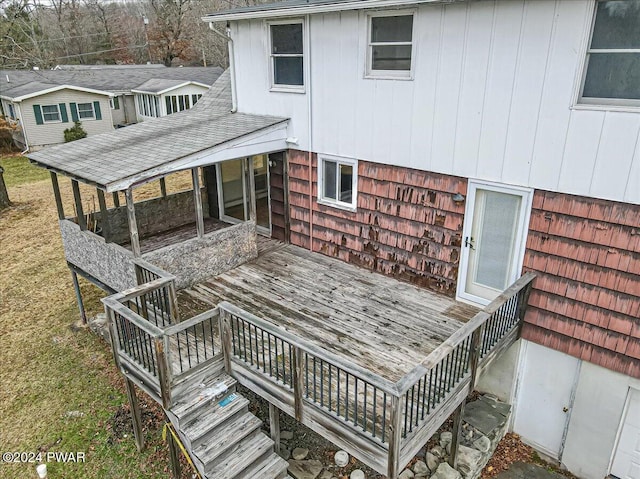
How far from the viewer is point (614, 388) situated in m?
5.69

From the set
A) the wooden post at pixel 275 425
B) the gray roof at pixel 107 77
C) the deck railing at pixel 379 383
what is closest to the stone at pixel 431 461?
the deck railing at pixel 379 383

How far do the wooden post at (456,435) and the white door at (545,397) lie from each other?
1302mm

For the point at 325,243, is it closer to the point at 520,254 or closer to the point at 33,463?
the point at 520,254

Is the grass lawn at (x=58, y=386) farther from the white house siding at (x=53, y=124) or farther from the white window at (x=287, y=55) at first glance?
the white house siding at (x=53, y=124)

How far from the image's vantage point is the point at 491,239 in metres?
6.39

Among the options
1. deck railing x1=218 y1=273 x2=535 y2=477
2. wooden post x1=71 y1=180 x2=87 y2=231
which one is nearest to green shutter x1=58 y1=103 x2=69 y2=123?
wooden post x1=71 y1=180 x2=87 y2=231

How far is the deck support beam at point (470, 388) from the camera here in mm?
5270

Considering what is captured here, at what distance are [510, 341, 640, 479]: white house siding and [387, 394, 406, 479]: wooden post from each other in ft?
9.88

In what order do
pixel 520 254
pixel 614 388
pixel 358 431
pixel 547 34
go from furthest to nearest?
pixel 520 254 → pixel 614 388 → pixel 547 34 → pixel 358 431

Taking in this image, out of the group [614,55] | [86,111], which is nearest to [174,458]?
[614,55]

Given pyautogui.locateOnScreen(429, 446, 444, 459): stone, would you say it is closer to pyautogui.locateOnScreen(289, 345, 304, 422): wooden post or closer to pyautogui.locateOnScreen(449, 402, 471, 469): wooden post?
pyautogui.locateOnScreen(449, 402, 471, 469): wooden post

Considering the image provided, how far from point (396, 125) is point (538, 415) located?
473cm

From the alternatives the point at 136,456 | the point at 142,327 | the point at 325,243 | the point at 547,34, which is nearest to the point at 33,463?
→ the point at 136,456

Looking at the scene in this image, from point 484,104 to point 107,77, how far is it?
3176cm
